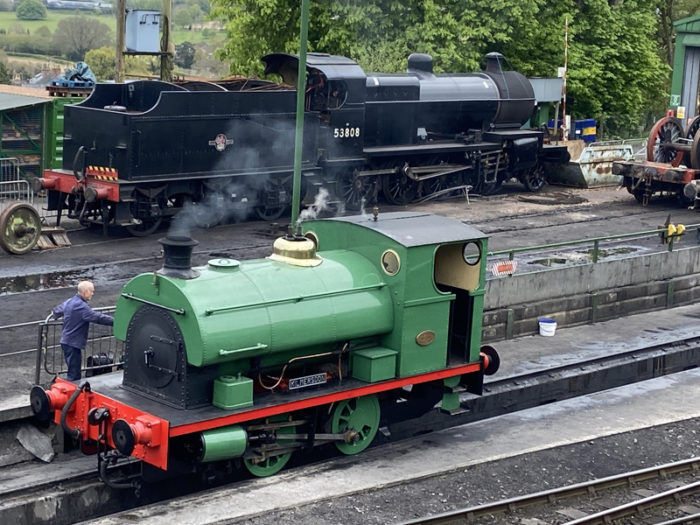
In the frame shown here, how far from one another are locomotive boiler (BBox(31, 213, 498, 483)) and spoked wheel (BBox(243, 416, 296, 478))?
2 centimetres

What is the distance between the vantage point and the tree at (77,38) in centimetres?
6831

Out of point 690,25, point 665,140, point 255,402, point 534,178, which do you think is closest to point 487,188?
point 534,178

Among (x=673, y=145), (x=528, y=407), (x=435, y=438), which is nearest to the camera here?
(x=435, y=438)

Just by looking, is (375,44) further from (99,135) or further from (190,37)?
(190,37)

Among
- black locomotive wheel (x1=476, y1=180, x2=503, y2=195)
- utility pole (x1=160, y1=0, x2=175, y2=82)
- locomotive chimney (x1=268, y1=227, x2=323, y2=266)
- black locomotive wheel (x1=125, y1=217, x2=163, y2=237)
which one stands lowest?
black locomotive wheel (x1=125, y1=217, x2=163, y2=237)

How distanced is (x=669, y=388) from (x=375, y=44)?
691 inches

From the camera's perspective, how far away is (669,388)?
15.7m

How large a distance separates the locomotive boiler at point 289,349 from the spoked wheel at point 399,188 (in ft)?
42.5

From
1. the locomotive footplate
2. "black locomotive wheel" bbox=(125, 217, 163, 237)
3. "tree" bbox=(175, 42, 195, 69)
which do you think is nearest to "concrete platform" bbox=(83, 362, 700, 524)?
the locomotive footplate

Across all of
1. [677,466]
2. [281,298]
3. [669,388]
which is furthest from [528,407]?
[281,298]

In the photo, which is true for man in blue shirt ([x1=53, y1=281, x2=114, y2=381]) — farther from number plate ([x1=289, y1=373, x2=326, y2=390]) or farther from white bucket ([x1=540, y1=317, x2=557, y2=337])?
white bucket ([x1=540, y1=317, x2=557, y2=337])

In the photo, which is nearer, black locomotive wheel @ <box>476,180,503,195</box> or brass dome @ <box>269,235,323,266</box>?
brass dome @ <box>269,235,323,266</box>

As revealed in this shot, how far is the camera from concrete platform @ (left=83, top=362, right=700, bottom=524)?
10.7m

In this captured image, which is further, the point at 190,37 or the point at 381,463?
the point at 190,37
